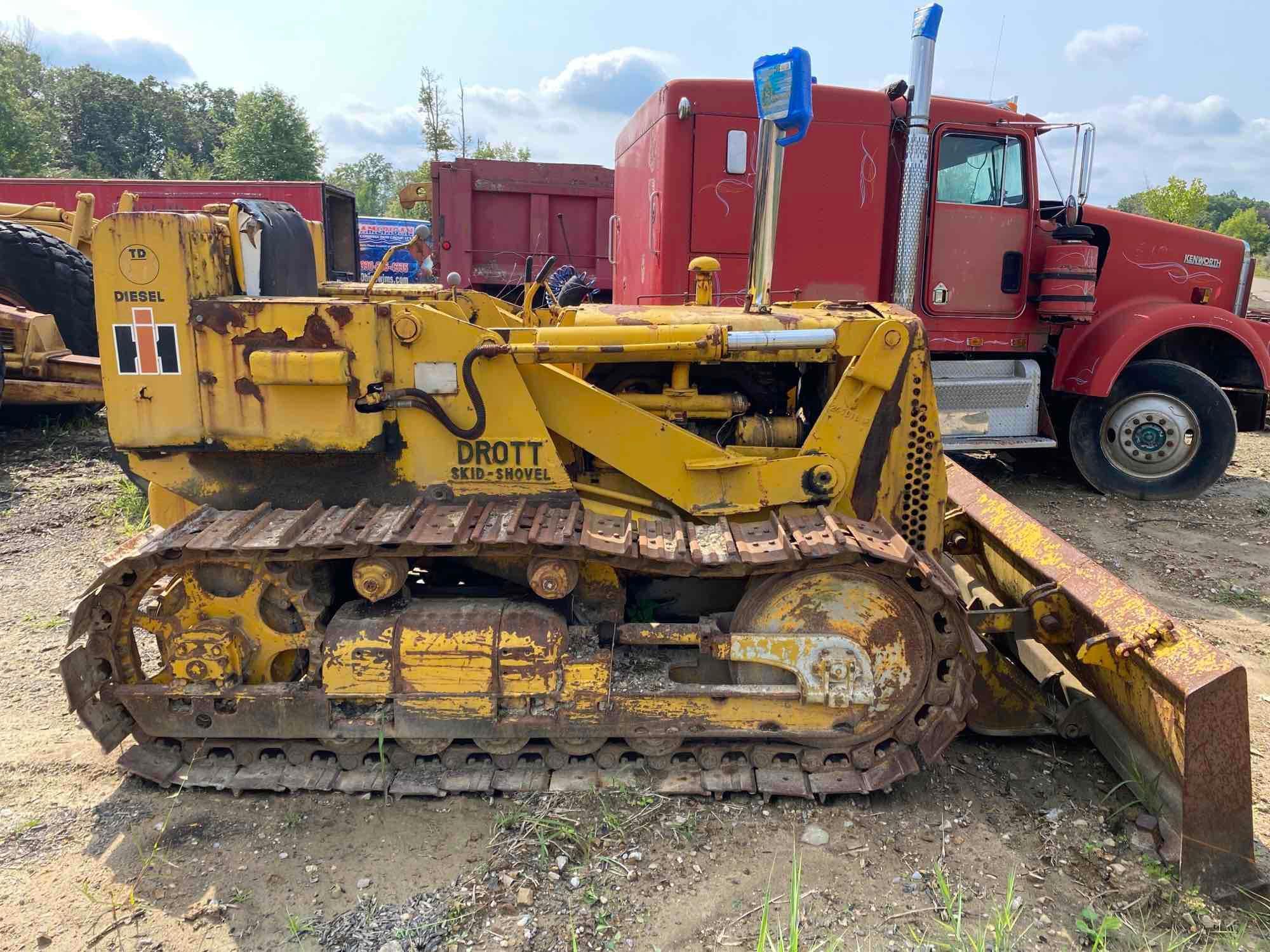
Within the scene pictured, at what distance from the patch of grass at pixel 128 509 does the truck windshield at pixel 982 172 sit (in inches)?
275

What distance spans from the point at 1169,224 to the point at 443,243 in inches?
366

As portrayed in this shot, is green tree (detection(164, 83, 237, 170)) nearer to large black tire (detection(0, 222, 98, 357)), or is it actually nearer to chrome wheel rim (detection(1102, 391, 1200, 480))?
large black tire (detection(0, 222, 98, 357))

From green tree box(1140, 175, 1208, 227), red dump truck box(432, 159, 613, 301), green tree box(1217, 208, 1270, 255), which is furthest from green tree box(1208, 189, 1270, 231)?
red dump truck box(432, 159, 613, 301)

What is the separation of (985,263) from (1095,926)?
6.03 m

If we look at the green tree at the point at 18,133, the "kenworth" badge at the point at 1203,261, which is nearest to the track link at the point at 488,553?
the "kenworth" badge at the point at 1203,261

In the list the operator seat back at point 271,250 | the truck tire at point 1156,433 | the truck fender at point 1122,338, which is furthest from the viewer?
the truck tire at point 1156,433

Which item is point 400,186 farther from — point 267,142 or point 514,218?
point 514,218

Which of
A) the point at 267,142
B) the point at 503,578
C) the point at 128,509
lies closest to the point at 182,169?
the point at 267,142

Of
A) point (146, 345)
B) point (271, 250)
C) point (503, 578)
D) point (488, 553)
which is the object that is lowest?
point (503, 578)

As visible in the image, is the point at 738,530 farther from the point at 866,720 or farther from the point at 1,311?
the point at 1,311

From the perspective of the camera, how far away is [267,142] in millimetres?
36125

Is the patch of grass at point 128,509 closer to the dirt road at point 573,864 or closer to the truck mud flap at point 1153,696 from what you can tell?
the dirt road at point 573,864

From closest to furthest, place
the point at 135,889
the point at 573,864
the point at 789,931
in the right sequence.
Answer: the point at 789,931
the point at 135,889
the point at 573,864

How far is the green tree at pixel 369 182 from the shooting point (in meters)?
50.2
